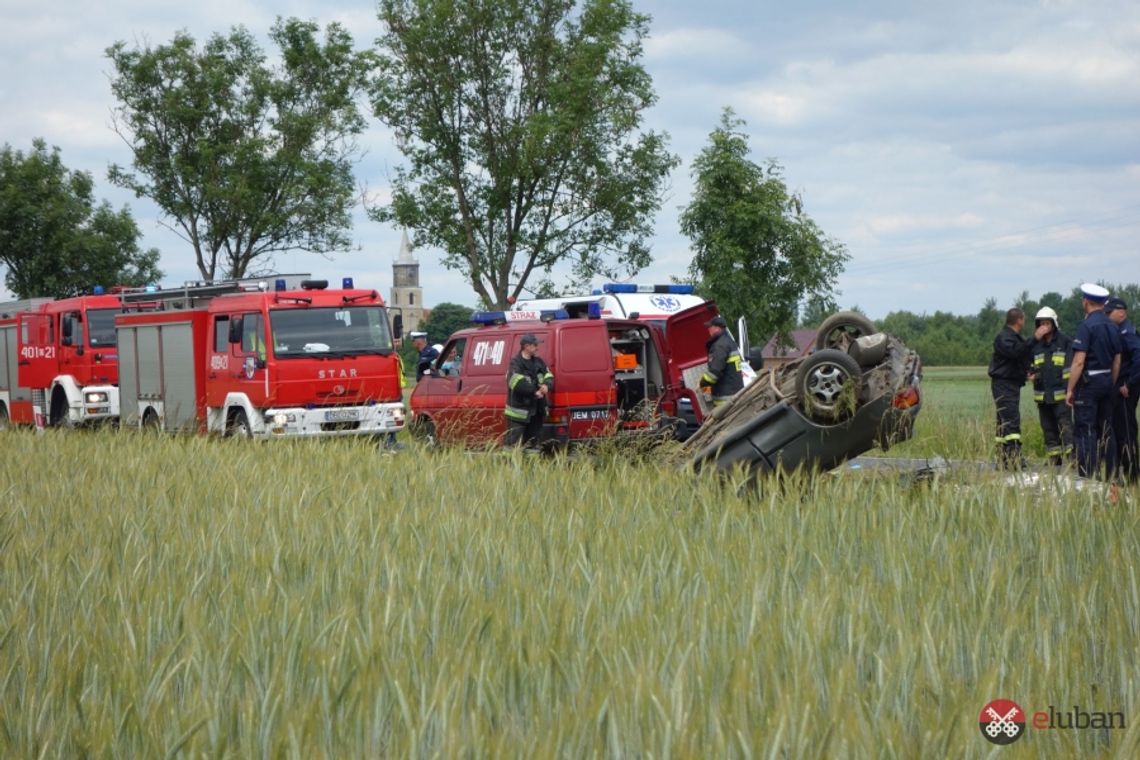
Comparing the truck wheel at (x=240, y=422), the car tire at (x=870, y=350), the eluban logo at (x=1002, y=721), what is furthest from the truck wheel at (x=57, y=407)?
the eluban logo at (x=1002, y=721)

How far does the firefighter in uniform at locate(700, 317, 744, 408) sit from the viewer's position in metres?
16.1

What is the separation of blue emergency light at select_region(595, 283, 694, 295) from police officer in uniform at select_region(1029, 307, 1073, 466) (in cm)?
722

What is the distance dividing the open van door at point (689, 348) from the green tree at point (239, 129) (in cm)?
2479

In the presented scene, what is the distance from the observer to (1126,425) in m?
12.0

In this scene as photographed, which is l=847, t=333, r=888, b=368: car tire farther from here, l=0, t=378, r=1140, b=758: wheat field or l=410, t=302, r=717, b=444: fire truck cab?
l=410, t=302, r=717, b=444: fire truck cab

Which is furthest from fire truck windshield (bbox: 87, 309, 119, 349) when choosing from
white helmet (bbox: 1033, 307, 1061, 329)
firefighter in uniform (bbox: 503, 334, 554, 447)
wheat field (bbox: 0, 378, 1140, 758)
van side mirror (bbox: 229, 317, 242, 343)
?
wheat field (bbox: 0, 378, 1140, 758)

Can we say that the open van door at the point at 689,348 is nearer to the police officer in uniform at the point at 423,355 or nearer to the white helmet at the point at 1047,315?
the police officer in uniform at the point at 423,355

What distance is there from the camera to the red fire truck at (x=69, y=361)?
25.8 m

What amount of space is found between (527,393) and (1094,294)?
623cm

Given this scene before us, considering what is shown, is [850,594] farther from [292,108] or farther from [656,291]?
[292,108]

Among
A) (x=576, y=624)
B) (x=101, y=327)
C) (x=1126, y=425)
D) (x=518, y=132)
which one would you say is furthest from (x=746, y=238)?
(x=576, y=624)

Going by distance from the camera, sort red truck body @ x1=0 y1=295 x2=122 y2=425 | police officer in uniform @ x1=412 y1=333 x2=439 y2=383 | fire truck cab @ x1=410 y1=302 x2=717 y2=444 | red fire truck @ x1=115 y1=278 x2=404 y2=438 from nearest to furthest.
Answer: fire truck cab @ x1=410 y1=302 x2=717 y2=444 < red fire truck @ x1=115 y1=278 x2=404 y2=438 < police officer in uniform @ x1=412 y1=333 x2=439 y2=383 < red truck body @ x1=0 y1=295 x2=122 y2=425

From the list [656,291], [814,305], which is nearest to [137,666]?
[656,291]

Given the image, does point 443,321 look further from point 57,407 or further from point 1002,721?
point 1002,721
